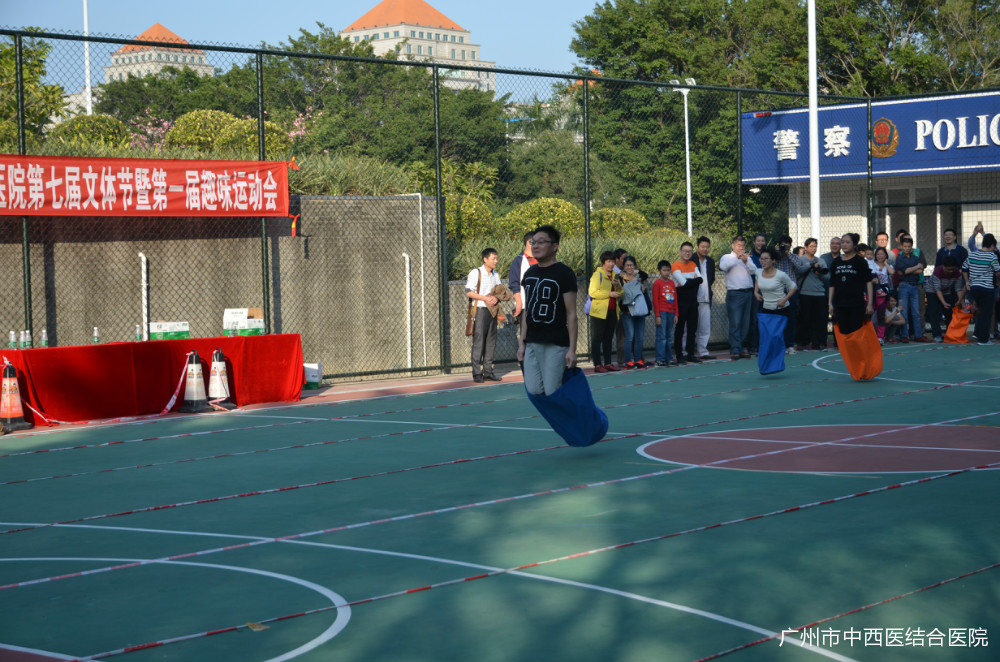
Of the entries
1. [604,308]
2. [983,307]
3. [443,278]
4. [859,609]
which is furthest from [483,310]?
[859,609]

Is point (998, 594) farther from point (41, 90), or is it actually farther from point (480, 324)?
point (41, 90)

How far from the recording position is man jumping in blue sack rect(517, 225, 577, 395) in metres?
9.98

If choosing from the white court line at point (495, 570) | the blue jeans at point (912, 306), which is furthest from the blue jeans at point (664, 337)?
the white court line at point (495, 570)

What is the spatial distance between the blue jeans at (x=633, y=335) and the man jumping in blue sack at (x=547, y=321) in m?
8.30

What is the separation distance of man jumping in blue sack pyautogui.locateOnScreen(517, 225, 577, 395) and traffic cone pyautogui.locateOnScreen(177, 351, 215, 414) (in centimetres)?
560

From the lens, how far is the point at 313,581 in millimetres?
6328

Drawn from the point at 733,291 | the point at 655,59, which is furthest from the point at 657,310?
the point at 655,59

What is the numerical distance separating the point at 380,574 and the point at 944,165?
27.1 metres

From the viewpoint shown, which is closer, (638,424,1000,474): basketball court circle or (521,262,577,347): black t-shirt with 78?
(638,424,1000,474): basketball court circle

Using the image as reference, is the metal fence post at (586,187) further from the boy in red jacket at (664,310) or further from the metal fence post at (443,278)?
the metal fence post at (443,278)

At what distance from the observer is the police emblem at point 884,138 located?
30812 millimetres

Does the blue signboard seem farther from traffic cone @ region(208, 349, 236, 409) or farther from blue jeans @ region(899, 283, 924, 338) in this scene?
traffic cone @ region(208, 349, 236, 409)

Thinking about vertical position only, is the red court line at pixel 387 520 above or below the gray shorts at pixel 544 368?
below

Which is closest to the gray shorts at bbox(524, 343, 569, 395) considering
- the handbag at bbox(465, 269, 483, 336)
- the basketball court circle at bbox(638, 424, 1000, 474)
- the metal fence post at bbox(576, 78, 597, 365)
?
the basketball court circle at bbox(638, 424, 1000, 474)
